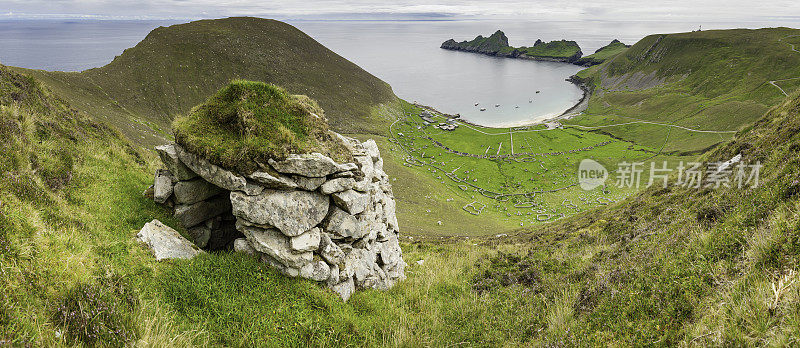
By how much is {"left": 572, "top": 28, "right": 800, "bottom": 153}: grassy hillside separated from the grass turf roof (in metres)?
112

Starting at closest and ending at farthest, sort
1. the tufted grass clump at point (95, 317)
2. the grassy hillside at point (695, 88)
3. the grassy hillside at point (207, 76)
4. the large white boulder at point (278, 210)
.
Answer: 1. the tufted grass clump at point (95, 317)
2. the large white boulder at point (278, 210)
3. the grassy hillside at point (207, 76)
4. the grassy hillside at point (695, 88)

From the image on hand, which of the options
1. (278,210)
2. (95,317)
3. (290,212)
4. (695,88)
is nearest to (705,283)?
(290,212)

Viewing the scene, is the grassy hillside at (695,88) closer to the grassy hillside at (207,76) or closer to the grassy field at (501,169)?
the grassy field at (501,169)

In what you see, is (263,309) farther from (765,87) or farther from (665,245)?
(765,87)

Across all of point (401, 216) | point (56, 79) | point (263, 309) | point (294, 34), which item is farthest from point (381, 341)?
point (294, 34)

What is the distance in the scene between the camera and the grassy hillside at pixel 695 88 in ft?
339

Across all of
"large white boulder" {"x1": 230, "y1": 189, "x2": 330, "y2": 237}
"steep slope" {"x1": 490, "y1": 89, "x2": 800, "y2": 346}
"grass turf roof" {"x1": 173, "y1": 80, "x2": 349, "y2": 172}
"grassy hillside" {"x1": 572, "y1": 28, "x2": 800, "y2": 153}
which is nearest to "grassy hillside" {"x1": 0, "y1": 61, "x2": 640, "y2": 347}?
"large white boulder" {"x1": 230, "y1": 189, "x2": 330, "y2": 237}

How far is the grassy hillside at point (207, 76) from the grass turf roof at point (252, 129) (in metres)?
39.8

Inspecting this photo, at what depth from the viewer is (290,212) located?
10539mm

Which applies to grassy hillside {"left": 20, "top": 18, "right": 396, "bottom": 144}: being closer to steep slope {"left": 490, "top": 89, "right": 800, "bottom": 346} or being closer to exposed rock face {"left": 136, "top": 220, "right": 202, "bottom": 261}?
exposed rock face {"left": 136, "top": 220, "right": 202, "bottom": 261}

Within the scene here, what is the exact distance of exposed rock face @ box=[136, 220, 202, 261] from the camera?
31.3 feet

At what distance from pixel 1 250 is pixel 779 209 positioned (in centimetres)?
1617

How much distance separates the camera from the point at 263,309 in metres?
8.59

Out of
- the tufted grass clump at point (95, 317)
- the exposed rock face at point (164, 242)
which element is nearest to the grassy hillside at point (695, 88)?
the exposed rock face at point (164, 242)
